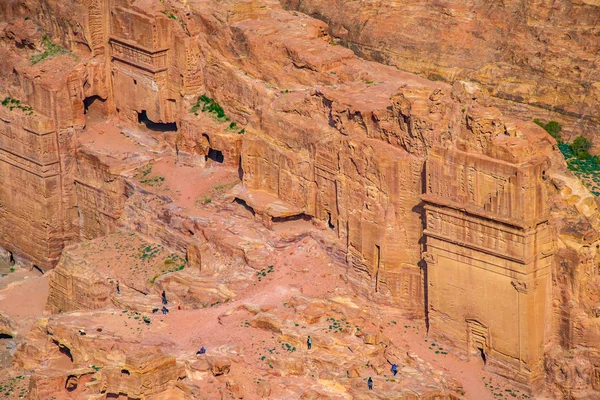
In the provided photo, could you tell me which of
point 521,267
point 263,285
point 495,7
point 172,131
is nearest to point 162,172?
point 172,131

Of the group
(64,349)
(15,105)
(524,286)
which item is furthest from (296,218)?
(15,105)

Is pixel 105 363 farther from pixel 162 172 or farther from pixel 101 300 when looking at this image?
pixel 162 172

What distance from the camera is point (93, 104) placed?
8131 cm

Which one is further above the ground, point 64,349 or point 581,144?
point 581,144

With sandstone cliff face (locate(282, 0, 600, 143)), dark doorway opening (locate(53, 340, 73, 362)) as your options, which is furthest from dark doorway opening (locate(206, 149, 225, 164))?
dark doorway opening (locate(53, 340, 73, 362))

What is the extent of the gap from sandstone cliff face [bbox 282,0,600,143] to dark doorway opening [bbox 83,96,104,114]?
10.9 m

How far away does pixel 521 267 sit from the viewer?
202 feet

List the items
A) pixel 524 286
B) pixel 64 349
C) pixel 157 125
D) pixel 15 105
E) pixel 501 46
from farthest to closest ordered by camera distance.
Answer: pixel 15 105 → pixel 157 125 → pixel 501 46 → pixel 64 349 → pixel 524 286

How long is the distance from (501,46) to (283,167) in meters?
10.00

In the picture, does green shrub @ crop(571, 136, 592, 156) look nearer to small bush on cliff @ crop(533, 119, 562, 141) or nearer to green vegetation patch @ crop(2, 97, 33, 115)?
small bush on cliff @ crop(533, 119, 562, 141)

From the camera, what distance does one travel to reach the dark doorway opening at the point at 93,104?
8106 cm

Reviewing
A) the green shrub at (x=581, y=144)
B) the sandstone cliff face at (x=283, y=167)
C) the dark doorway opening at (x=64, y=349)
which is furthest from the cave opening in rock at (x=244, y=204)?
the green shrub at (x=581, y=144)

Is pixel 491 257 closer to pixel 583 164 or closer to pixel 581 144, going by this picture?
pixel 583 164

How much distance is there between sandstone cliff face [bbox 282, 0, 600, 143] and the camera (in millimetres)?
70938
